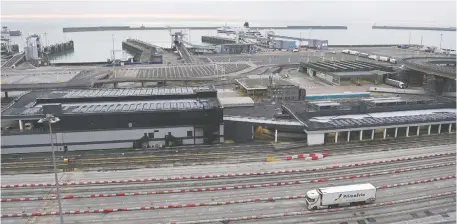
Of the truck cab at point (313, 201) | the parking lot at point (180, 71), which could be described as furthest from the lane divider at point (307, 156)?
the parking lot at point (180, 71)

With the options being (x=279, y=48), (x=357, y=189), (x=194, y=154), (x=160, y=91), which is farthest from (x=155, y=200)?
(x=279, y=48)

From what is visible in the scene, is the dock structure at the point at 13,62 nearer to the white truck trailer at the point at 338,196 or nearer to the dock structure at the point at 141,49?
A: the dock structure at the point at 141,49

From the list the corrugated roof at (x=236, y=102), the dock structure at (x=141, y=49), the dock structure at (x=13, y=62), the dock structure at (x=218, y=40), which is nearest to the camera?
the corrugated roof at (x=236, y=102)

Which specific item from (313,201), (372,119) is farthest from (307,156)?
(372,119)

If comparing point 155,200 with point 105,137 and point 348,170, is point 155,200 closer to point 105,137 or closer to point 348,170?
point 105,137

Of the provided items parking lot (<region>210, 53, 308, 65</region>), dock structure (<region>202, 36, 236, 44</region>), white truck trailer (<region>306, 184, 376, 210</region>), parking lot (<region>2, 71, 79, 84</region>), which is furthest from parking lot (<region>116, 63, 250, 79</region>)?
dock structure (<region>202, 36, 236, 44</region>)

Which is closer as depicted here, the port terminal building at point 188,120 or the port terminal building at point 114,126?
the port terminal building at point 114,126

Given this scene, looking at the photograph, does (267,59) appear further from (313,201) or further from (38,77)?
(313,201)
